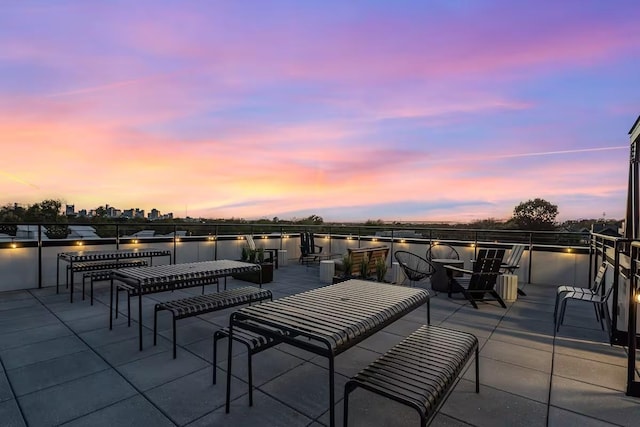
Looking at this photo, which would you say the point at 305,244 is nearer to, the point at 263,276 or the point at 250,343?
the point at 263,276

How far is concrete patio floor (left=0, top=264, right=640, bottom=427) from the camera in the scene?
2.04 m

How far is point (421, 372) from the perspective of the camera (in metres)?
1.79

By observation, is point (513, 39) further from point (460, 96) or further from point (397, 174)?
point (397, 174)

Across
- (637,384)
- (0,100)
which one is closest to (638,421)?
(637,384)

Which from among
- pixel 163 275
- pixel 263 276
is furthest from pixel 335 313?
pixel 263 276

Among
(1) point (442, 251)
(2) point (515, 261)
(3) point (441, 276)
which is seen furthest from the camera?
(1) point (442, 251)

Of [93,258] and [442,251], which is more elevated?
[93,258]

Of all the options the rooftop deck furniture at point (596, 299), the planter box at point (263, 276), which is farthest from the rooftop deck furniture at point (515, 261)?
the planter box at point (263, 276)

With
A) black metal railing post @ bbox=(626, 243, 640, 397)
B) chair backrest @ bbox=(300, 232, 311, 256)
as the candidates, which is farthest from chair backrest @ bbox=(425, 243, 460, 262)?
black metal railing post @ bbox=(626, 243, 640, 397)

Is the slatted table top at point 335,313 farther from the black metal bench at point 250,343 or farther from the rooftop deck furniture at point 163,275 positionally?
the rooftop deck furniture at point 163,275

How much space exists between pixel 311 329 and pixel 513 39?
814 centimetres

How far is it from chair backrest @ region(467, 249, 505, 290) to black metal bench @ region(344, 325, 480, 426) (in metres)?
2.90

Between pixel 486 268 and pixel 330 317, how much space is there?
13.1 ft

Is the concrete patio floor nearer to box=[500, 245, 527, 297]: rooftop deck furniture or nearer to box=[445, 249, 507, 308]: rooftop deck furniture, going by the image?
box=[445, 249, 507, 308]: rooftop deck furniture
